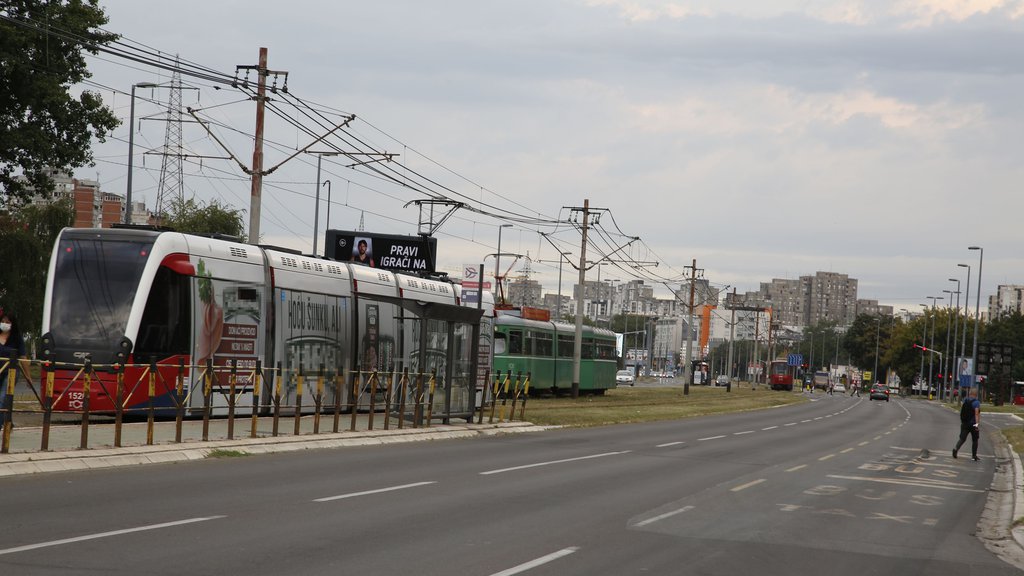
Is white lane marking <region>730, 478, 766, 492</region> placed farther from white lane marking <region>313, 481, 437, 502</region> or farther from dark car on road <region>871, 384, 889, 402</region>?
dark car on road <region>871, 384, 889, 402</region>

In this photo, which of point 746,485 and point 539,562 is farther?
point 746,485

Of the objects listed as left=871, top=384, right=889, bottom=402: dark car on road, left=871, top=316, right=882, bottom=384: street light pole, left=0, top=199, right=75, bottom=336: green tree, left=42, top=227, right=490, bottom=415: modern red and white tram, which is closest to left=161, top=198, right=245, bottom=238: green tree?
left=0, top=199, right=75, bottom=336: green tree

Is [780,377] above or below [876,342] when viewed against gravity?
below

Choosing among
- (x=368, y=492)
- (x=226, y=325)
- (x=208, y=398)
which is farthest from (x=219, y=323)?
(x=368, y=492)

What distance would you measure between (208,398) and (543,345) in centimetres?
3425

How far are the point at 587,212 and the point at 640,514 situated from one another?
151ft

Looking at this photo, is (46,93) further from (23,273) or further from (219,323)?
(23,273)

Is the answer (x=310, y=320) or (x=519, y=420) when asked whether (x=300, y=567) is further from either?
(x=519, y=420)

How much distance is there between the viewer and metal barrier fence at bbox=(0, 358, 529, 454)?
54.4 feet

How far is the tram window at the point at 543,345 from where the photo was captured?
172ft

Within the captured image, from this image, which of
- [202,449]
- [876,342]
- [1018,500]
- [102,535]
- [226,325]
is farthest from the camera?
[876,342]

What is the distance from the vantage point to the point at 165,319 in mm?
22516

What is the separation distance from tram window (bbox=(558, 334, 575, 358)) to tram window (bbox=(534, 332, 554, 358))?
4.83ft

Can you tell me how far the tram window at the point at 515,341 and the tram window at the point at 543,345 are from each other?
2.01 metres
